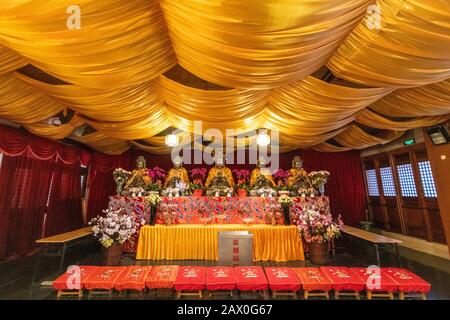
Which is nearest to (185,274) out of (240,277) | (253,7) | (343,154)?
(240,277)

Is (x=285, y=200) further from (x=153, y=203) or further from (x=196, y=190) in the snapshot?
(x=153, y=203)

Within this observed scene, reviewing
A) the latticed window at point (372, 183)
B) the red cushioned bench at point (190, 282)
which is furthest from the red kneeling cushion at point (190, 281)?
the latticed window at point (372, 183)

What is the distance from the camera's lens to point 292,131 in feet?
19.8

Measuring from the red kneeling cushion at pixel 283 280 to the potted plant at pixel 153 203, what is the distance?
336cm

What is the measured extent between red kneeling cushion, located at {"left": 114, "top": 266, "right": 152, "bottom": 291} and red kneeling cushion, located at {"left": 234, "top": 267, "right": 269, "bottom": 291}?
1.42 meters

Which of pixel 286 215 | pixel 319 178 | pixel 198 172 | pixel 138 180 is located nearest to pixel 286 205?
pixel 286 215

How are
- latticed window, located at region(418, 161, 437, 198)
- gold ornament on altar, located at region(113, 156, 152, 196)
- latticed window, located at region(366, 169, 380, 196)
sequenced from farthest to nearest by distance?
1. latticed window, located at region(366, 169, 380, 196)
2. gold ornament on altar, located at region(113, 156, 152, 196)
3. latticed window, located at region(418, 161, 437, 198)

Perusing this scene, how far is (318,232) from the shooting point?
4.84 m

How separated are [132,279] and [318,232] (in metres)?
3.92

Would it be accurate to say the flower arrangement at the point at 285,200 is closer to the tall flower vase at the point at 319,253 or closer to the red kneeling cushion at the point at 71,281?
the tall flower vase at the point at 319,253

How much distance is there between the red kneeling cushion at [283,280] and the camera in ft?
10.1

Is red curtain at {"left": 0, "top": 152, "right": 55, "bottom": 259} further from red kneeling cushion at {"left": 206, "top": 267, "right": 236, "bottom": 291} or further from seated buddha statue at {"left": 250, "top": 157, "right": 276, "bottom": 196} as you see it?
seated buddha statue at {"left": 250, "top": 157, "right": 276, "bottom": 196}

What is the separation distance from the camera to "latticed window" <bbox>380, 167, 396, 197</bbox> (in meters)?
7.29

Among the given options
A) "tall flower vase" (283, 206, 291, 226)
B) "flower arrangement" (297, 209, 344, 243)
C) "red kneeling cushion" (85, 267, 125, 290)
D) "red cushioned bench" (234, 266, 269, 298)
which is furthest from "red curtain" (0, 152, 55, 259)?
"flower arrangement" (297, 209, 344, 243)
